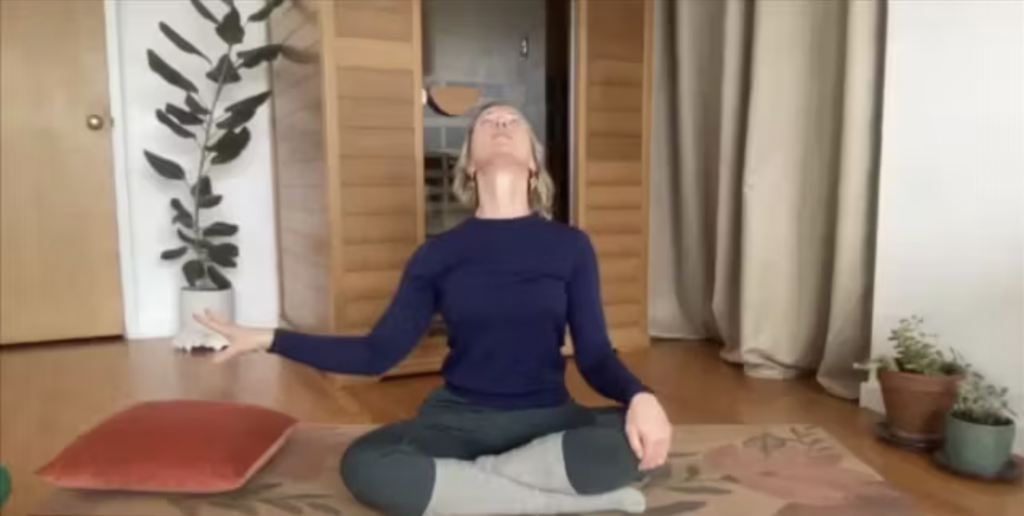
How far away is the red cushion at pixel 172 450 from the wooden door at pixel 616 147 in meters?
1.40

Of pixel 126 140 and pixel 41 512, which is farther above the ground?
pixel 126 140

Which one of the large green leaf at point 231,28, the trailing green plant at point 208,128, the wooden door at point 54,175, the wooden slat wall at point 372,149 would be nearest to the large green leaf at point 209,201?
the trailing green plant at point 208,128

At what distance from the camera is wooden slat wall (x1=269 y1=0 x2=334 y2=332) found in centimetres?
252

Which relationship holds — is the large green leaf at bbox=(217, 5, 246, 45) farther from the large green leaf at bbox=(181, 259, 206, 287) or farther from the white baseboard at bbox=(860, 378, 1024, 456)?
the white baseboard at bbox=(860, 378, 1024, 456)

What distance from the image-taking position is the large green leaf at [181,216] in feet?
10.1

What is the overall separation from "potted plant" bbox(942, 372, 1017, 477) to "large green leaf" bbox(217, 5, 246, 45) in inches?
97.0

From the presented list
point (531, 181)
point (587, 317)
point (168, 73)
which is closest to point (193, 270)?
point (168, 73)

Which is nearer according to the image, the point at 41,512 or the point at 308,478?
the point at 41,512

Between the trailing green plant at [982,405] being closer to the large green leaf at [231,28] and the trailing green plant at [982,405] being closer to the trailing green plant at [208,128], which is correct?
the trailing green plant at [208,128]

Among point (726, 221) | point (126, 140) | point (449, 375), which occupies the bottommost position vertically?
point (449, 375)

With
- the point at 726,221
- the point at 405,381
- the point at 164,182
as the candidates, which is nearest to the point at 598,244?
the point at 726,221

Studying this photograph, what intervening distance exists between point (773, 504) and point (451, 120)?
1.52 metres

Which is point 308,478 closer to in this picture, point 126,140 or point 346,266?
point 346,266

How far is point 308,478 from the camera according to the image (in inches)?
64.1
